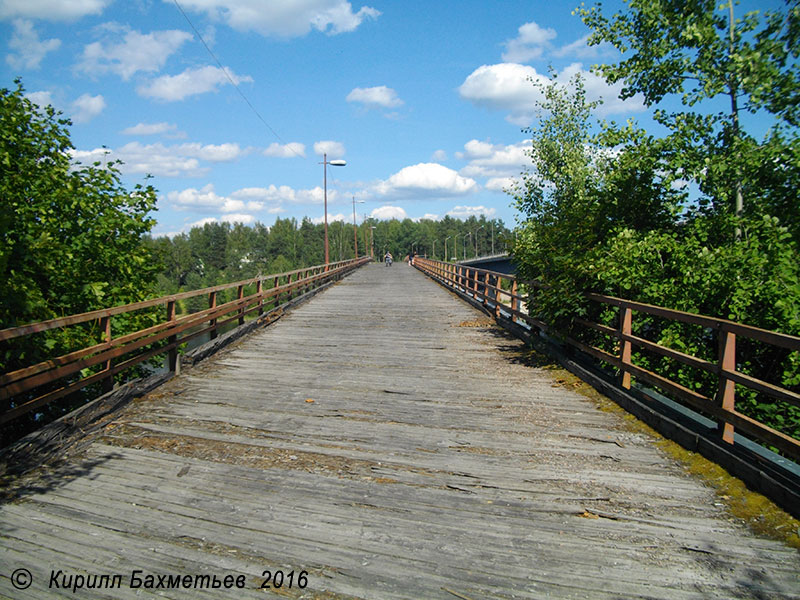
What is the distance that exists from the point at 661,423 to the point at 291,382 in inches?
194

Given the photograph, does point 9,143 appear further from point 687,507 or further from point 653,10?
point 653,10

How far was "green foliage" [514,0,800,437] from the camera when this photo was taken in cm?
806

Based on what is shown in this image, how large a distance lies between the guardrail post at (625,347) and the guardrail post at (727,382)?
1.93 m

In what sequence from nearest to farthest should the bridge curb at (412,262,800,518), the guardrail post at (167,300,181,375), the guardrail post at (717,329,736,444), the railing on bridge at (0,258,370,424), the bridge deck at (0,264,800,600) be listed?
the bridge deck at (0,264,800,600)
the bridge curb at (412,262,800,518)
the guardrail post at (717,329,736,444)
the railing on bridge at (0,258,370,424)
the guardrail post at (167,300,181,375)

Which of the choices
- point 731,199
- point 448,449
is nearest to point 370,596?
point 448,449

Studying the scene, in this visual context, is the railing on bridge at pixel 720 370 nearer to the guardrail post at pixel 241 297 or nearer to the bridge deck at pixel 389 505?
the bridge deck at pixel 389 505

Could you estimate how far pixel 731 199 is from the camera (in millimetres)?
11102

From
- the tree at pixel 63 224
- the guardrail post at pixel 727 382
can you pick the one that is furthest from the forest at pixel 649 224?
the guardrail post at pixel 727 382

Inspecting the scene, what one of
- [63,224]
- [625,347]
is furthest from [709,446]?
[63,224]

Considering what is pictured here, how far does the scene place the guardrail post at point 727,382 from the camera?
4.66 meters

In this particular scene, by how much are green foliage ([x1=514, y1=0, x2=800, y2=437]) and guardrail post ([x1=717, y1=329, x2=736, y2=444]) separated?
276cm

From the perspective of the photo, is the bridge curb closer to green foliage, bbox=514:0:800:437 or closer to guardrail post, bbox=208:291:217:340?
green foliage, bbox=514:0:800:437

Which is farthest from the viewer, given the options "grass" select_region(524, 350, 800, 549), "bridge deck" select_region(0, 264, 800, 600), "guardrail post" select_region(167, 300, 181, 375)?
"guardrail post" select_region(167, 300, 181, 375)

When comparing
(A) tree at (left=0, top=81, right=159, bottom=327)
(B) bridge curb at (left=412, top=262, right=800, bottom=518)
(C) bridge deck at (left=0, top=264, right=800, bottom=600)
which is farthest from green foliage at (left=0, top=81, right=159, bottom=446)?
(B) bridge curb at (left=412, top=262, right=800, bottom=518)
